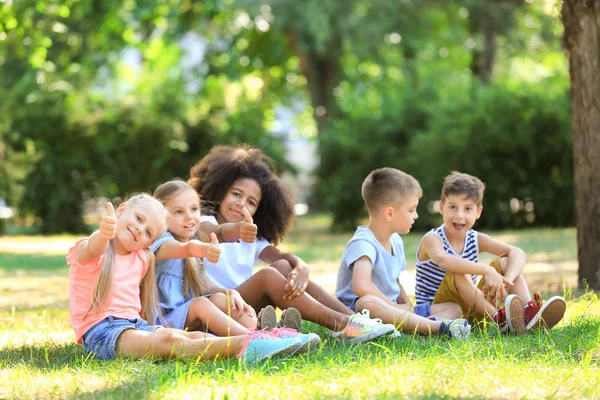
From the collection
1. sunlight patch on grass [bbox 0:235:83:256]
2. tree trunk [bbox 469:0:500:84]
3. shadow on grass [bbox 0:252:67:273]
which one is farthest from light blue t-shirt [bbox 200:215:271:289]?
tree trunk [bbox 469:0:500:84]

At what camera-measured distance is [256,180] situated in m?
5.54

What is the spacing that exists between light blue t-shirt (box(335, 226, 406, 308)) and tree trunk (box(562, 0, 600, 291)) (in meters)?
2.19

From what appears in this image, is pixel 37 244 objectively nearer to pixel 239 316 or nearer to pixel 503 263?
pixel 503 263

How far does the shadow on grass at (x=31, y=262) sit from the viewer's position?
34.7 ft

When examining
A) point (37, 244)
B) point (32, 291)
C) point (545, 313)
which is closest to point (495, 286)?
point (545, 313)

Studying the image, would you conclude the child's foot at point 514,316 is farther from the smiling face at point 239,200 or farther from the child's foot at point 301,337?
the smiling face at point 239,200

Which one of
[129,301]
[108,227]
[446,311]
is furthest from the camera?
[446,311]

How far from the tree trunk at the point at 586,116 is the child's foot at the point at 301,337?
3442mm

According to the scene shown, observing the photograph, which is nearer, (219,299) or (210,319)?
(210,319)

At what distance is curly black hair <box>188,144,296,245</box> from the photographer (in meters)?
5.48

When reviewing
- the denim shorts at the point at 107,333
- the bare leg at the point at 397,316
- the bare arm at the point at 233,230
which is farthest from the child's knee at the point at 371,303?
the denim shorts at the point at 107,333

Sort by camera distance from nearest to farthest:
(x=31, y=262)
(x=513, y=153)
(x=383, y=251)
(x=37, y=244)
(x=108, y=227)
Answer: (x=108, y=227) → (x=383, y=251) → (x=31, y=262) → (x=37, y=244) → (x=513, y=153)

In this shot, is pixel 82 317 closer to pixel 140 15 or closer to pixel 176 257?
pixel 176 257

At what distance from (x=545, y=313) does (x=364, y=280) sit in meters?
1.01
